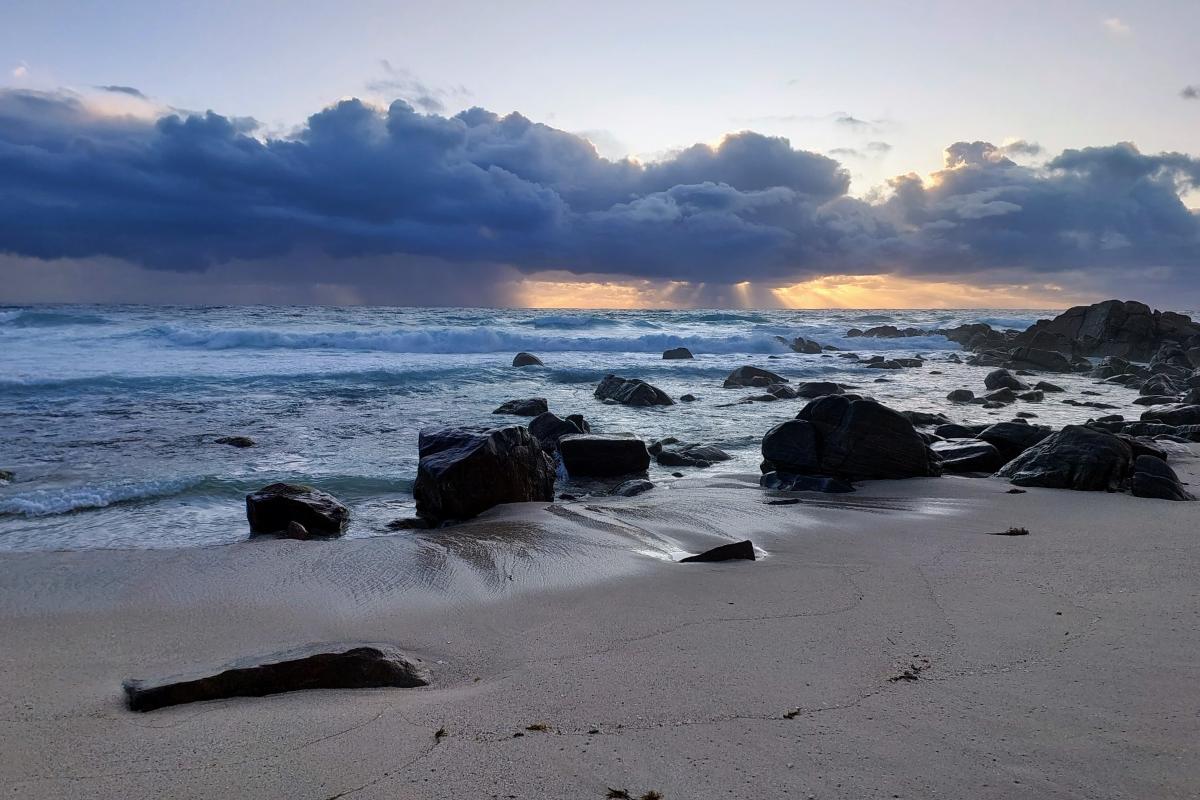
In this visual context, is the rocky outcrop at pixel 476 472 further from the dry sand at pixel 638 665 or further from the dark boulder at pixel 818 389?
the dark boulder at pixel 818 389

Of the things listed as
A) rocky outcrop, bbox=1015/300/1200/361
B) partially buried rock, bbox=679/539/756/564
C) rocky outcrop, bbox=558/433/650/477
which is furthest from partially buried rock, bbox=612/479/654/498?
rocky outcrop, bbox=1015/300/1200/361

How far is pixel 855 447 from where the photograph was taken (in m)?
8.99

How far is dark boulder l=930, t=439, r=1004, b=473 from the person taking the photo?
30.7ft

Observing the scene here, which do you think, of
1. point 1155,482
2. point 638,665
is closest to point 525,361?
point 1155,482

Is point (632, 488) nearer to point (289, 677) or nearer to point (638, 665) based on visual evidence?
point (638, 665)

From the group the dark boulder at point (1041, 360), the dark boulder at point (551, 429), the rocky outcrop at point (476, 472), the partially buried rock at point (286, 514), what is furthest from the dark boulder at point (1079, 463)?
the dark boulder at point (1041, 360)

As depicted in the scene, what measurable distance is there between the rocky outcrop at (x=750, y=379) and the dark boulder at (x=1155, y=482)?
14208 mm

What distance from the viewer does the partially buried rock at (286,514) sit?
6719 mm

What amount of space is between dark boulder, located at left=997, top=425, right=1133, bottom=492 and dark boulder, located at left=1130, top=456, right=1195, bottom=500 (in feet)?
0.82

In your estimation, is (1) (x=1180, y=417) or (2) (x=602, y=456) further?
(1) (x=1180, y=417)

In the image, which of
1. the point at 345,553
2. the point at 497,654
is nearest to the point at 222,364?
the point at 345,553

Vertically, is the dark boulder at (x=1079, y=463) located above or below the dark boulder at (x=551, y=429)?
above

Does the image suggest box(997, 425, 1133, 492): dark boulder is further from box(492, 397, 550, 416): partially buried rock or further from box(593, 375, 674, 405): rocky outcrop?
box(593, 375, 674, 405): rocky outcrop

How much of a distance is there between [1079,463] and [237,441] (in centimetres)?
1074
